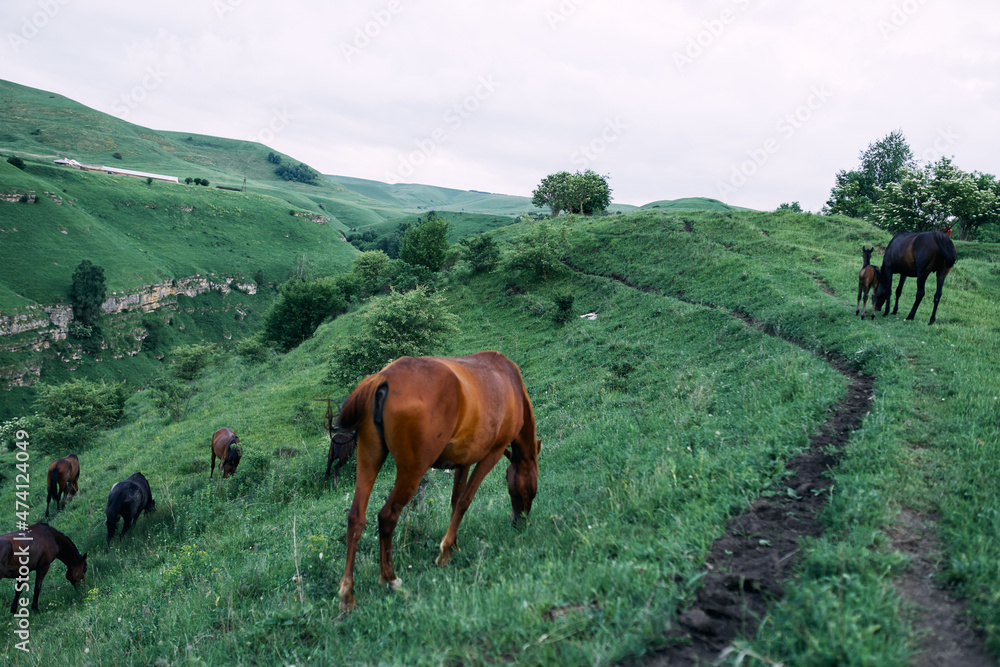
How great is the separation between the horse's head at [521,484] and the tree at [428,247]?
44.1m

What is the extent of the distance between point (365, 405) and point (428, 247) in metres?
46.6

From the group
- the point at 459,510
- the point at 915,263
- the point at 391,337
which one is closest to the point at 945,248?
the point at 915,263

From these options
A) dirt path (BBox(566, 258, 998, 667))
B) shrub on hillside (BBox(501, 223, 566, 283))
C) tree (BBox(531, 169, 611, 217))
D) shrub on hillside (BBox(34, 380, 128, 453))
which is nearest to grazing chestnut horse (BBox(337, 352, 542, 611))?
dirt path (BBox(566, 258, 998, 667))

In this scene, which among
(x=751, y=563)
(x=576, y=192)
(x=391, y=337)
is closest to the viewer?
(x=751, y=563)

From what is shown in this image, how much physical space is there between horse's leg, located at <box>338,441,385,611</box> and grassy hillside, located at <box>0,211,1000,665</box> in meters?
0.18

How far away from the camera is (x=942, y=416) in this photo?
23.4ft

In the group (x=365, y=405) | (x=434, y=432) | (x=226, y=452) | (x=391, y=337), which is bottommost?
(x=226, y=452)

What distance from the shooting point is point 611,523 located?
17.6 feet

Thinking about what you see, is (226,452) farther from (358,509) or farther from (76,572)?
(358,509)

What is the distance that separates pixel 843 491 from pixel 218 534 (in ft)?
36.7

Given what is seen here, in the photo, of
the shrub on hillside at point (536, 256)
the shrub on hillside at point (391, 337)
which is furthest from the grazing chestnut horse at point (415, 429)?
the shrub on hillside at point (536, 256)

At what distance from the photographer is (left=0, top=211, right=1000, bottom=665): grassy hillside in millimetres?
3570

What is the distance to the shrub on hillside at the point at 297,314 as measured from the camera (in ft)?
165

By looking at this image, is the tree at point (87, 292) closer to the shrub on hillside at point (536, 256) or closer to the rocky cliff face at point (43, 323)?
the rocky cliff face at point (43, 323)
